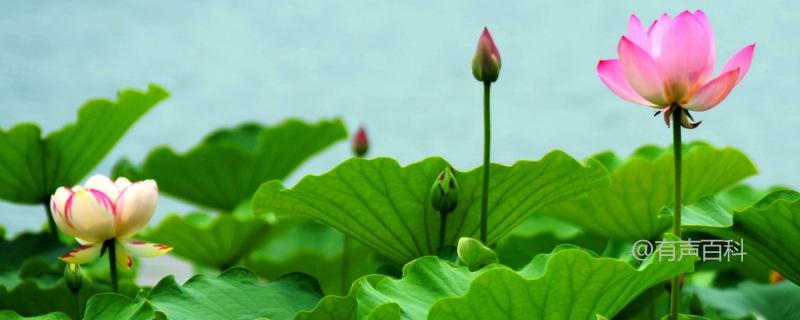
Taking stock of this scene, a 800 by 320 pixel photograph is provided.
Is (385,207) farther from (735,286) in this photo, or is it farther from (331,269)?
(331,269)

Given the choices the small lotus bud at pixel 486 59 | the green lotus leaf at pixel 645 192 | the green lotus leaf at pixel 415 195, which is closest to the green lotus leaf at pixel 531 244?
Answer: the green lotus leaf at pixel 645 192

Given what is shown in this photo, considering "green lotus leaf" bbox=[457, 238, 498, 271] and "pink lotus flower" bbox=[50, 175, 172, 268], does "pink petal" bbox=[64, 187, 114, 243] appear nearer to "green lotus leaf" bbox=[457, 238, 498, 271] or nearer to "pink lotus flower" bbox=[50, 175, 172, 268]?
"pink lotus flower" bbox=[50, 175, 172, 268]

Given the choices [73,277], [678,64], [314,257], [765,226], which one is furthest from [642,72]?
[314,257]

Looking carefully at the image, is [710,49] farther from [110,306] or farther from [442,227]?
[110,306]

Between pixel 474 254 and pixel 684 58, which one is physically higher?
pixel 684 58

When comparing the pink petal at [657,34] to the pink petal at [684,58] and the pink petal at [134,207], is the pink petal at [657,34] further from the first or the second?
the pink petal at [134,207]

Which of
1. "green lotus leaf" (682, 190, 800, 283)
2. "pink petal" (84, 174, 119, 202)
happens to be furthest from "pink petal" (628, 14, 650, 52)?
"pink petal" (84, 174, 119, 202)
